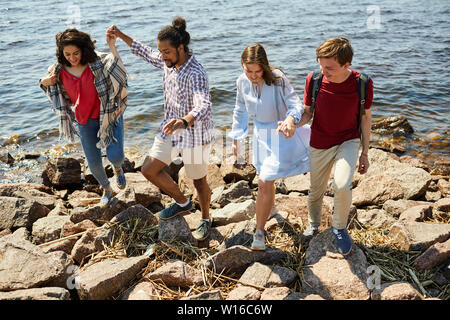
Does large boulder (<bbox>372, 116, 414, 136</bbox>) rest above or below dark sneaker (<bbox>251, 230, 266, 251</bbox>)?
below

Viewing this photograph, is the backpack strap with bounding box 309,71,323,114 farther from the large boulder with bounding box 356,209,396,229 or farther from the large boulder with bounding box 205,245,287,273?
the large boulder with bounding box 356,209,396,229

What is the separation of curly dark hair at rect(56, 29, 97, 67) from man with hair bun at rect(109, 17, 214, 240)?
0.33 m

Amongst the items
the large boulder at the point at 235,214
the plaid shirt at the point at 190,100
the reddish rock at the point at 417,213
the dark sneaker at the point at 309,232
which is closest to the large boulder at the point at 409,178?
the reddish rock at the point at 417,213

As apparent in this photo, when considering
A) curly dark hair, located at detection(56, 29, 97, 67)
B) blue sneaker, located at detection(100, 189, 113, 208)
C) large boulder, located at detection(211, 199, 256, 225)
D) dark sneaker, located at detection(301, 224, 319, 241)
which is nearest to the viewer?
curly dark hair, located at detection(56, 29, 97, 67)

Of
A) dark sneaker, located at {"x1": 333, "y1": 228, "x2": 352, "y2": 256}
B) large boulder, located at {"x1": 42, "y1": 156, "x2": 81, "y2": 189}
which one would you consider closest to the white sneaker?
dark sneaker, located at {"x1": 333, "y1": 228, "x2": 352, "y2": 256}

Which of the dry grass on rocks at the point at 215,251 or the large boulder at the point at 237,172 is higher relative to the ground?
the dry grass on rocks at the point at 215,251

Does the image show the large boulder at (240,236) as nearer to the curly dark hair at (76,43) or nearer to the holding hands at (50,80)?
the curly dark hair at (76,43)

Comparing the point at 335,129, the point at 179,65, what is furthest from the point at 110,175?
the point at 335,129

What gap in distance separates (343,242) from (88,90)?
2742mm

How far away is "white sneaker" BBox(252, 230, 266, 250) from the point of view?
368 centimetres

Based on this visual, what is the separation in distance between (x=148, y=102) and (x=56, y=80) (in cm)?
559

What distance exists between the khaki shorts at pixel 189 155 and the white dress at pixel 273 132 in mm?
352

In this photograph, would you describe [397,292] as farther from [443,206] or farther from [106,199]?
[106,199]

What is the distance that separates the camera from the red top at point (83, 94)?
4113mm
